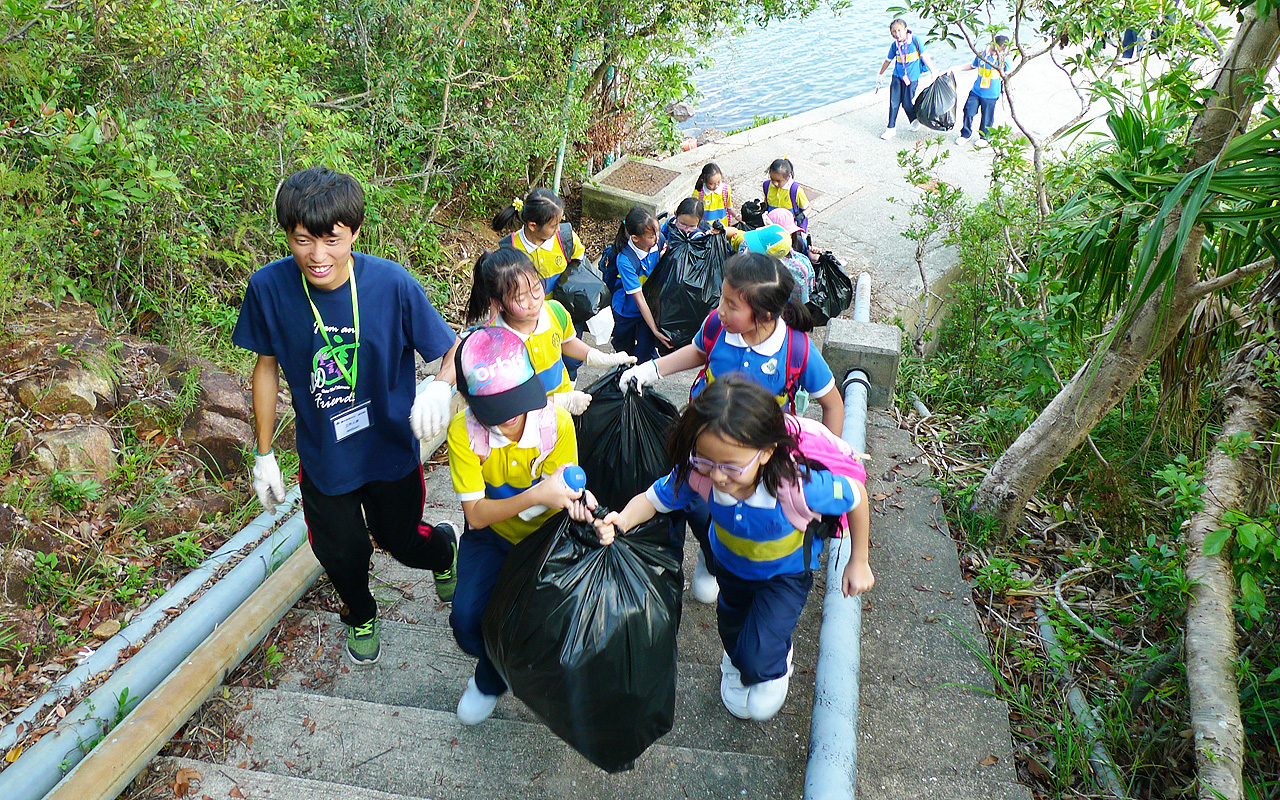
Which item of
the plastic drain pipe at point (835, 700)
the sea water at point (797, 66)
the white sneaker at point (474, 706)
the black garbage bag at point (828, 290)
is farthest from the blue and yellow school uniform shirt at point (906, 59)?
the white sneaker at point (474, 706)

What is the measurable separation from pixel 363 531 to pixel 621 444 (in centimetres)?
89

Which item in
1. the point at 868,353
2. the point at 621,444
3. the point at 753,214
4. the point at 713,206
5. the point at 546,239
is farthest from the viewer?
the point at 753,214

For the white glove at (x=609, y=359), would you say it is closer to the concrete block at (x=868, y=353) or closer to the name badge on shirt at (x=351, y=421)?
the name badge on shirt at (x=351, y=421)

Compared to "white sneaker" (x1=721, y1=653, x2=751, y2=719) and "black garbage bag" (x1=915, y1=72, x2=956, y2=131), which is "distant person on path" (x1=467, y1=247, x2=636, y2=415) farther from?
"black garbage bag" (x1=915, y1=72, x2=956, y2=131)

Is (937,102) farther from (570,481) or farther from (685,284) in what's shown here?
(570,481)

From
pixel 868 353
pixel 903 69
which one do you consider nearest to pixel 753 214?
pixel 868 353

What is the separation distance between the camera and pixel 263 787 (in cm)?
222

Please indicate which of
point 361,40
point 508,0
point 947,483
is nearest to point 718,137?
point 508,0

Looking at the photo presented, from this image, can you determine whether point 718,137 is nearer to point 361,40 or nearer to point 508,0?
point 508,0

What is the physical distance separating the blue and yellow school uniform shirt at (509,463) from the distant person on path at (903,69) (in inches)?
342

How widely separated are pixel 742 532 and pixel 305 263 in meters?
1.42

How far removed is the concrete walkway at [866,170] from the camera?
673cm

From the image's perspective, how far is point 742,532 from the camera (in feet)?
7.59

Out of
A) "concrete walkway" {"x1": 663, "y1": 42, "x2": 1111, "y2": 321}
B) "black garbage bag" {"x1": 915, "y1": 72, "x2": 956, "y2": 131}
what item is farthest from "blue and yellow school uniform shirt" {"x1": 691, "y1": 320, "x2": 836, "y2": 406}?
"black garbage bag" {"x1": 915, "y1": 72, "x2": 956, "y2": 131}
